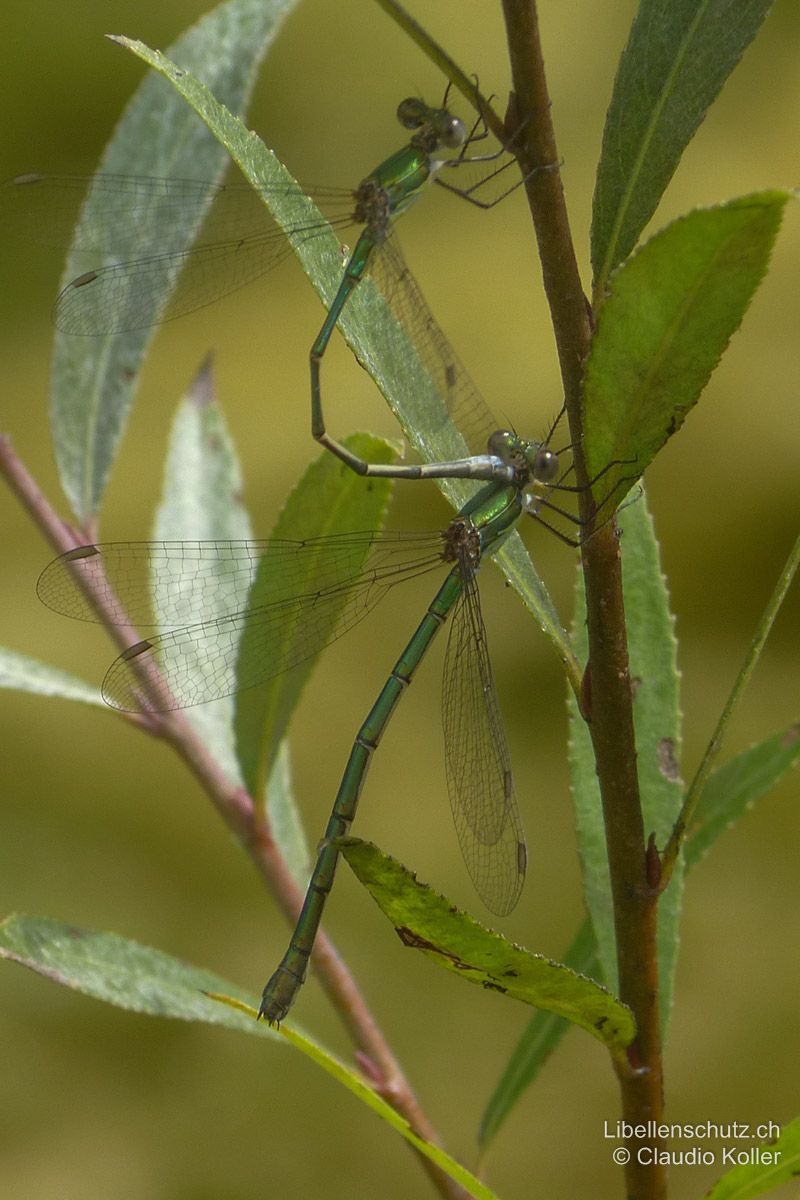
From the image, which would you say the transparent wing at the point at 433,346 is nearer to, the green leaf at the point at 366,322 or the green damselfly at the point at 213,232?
the green damselfly at the point at 213,232

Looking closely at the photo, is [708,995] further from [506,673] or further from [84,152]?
[84,152]

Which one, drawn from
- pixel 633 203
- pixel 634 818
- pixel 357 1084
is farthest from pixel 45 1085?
pixel 633 203

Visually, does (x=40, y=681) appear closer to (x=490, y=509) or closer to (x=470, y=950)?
(x=490, y=509)

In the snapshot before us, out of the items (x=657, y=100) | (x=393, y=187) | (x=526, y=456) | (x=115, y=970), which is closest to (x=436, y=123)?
(x=393, y=187)

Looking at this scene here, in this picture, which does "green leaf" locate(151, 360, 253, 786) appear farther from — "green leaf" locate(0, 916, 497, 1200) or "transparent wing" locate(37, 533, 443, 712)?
"green leaf" locate(0, 916, 497, 1200)

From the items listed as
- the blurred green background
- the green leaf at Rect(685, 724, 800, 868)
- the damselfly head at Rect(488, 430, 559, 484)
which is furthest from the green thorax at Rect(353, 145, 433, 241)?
the blurred green background

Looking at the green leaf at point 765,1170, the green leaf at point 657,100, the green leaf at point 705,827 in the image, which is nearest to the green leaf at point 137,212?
the green leaf at point 657,100
